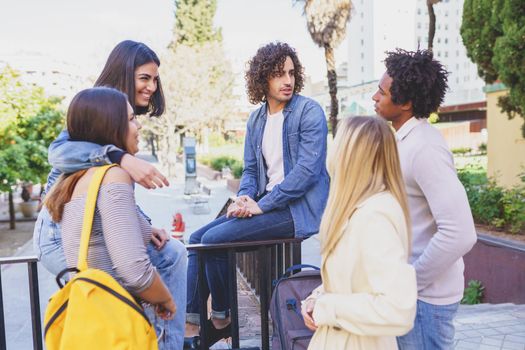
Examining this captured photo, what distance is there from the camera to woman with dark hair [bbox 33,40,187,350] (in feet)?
5.68

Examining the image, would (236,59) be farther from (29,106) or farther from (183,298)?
(183,298)

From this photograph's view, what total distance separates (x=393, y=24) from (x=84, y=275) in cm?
8489

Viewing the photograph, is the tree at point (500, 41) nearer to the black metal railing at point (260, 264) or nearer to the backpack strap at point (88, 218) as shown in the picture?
the black metal railing at point (260, 264)

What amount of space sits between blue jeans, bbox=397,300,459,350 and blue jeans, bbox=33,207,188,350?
1.00 meters

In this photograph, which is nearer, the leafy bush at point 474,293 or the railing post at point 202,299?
the railing post at point 202,299

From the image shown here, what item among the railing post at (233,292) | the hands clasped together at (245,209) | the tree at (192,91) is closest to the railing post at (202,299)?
the railing post at (233,292)

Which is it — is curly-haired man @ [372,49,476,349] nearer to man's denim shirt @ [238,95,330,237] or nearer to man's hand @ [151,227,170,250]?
man's denim shirt @ [238,95,330,237]

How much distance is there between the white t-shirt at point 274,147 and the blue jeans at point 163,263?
0.83 m

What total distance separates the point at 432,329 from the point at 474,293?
16.7 feet

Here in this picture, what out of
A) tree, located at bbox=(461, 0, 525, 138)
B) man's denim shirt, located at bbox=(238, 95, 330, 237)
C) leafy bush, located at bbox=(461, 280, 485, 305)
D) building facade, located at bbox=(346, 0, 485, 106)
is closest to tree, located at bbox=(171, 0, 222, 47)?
building facade, located at bbox=(346, 0, 485, 106)

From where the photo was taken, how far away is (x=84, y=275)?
155 centimetres

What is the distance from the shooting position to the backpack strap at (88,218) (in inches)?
63.2

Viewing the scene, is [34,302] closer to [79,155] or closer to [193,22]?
[79,155]

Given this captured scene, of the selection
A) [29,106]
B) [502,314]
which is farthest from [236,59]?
[502,314]
